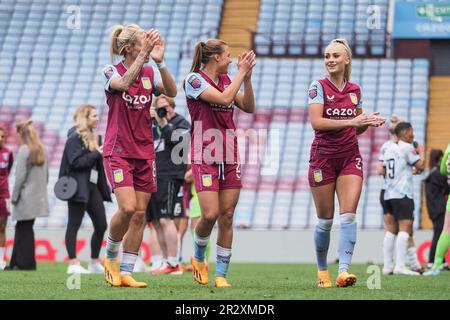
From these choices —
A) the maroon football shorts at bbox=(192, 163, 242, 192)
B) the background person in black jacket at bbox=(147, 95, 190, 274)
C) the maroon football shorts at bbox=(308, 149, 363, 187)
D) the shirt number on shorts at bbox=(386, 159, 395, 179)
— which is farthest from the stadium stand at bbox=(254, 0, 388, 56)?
the maroon football shorts at bbox=(192, 163, 242, 192)

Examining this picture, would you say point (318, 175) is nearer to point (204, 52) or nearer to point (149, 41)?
point (204, 52)

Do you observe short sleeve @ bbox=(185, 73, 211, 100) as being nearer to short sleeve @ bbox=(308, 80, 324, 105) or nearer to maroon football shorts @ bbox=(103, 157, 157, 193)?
maroon football shorts @ bbox=(103, 157, 157, 193)

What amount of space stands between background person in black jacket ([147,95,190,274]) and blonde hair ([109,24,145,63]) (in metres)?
3.73

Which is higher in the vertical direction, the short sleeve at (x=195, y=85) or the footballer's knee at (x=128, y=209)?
the short sleeve at (x=195, y=85)

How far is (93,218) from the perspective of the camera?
1233 centimetres

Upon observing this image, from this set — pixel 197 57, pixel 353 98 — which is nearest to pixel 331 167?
pixel 353 98

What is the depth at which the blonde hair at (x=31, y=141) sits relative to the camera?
13.2 m

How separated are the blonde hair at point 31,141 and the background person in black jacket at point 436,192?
5.39m

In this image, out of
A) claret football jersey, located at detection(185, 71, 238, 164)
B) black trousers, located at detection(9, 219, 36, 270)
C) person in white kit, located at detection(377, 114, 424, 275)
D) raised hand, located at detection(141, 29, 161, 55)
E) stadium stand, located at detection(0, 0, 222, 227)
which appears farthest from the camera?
stadium stand, located at detection(0, 0, 222, 227)

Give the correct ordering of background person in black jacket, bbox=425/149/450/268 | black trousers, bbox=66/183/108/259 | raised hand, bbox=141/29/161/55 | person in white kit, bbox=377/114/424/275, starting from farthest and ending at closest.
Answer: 1. background person in black jacket, bbox=425/149/450/268
2. person in white kit, bbox=377/114/424/275
3. black trousers, bbox=66/183/108/259
4. raised hand, bbox=141/29/161/55

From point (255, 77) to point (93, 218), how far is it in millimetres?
12383

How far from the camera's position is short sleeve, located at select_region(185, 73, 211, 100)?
8.19 m

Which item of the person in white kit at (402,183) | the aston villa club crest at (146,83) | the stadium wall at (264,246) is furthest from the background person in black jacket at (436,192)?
the aston villa club crest at (146,83)

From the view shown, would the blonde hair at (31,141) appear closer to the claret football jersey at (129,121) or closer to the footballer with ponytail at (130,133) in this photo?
the footballer with ponytail at (130,133)
